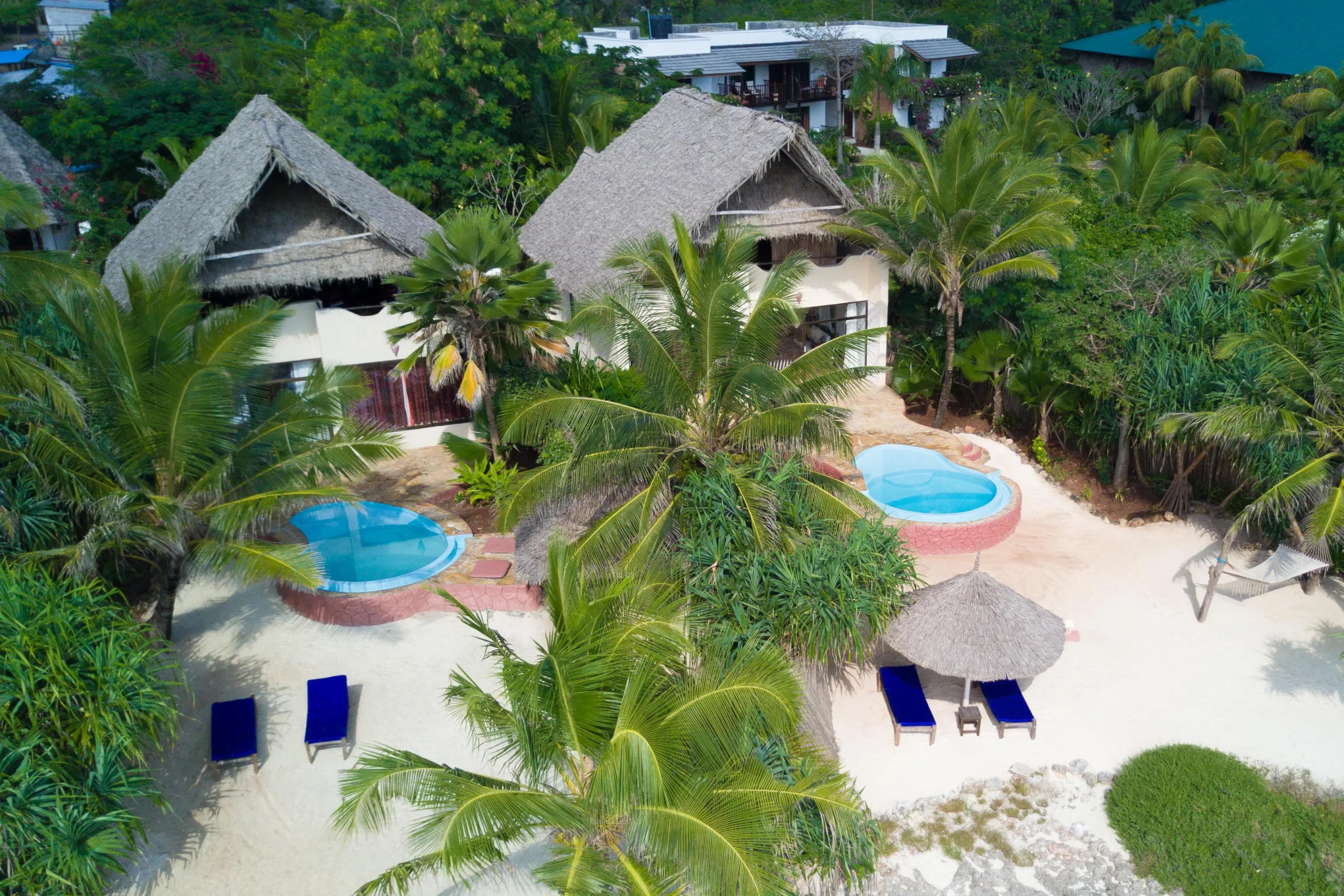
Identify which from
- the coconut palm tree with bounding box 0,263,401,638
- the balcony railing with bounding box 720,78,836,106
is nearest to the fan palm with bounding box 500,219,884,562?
the coconut palm tree with bounding box 0,263,401,638

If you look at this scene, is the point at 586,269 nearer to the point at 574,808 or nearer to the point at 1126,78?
the point at 574,808

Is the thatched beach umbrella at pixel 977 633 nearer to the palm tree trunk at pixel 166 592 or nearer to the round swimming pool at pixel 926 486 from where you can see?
the round swimming pool at pixel 926 486

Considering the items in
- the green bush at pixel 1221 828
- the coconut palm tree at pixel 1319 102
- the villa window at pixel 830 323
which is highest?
the coconut palm tree at pixel 1319 102

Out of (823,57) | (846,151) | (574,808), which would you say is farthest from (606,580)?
(823,57)

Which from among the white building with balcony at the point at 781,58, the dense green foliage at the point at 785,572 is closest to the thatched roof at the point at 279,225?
the dense green foliage at the point at 785,572

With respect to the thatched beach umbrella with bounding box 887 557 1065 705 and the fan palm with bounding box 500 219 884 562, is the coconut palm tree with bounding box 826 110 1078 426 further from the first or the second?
the thatched beach umbrella with bounding box 887 557 1065 705

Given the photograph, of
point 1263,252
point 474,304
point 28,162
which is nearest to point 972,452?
point 1263,252
